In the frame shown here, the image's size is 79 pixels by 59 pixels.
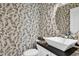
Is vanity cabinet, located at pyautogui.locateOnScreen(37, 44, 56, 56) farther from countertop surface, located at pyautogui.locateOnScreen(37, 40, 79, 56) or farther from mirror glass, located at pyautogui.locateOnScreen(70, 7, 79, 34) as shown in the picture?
mirror glass, located at pyautogui.locateOnScreen(70, 7, 79, 34)

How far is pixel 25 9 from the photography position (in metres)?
1.54

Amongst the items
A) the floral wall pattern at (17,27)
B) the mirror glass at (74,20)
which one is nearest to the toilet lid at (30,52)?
the floral wall pattern at (17,27)

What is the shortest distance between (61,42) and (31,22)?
348mm

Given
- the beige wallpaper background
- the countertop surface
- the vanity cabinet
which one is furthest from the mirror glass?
the vanity cabinet

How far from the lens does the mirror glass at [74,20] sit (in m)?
1.52

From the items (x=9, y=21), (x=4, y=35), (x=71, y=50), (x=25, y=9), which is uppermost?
(x=25, y=9)

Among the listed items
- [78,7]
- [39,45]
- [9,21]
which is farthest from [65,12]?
[9,21]

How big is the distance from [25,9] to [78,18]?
518mm

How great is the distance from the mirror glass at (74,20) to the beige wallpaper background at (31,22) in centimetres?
4

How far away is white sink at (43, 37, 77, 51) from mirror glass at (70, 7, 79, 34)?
4.2 inches

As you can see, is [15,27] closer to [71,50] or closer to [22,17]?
[22,17]

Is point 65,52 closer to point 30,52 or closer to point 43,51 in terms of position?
point 43,51

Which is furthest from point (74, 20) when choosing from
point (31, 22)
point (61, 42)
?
point (31, 22)

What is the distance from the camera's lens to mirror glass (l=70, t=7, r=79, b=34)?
1.52m
